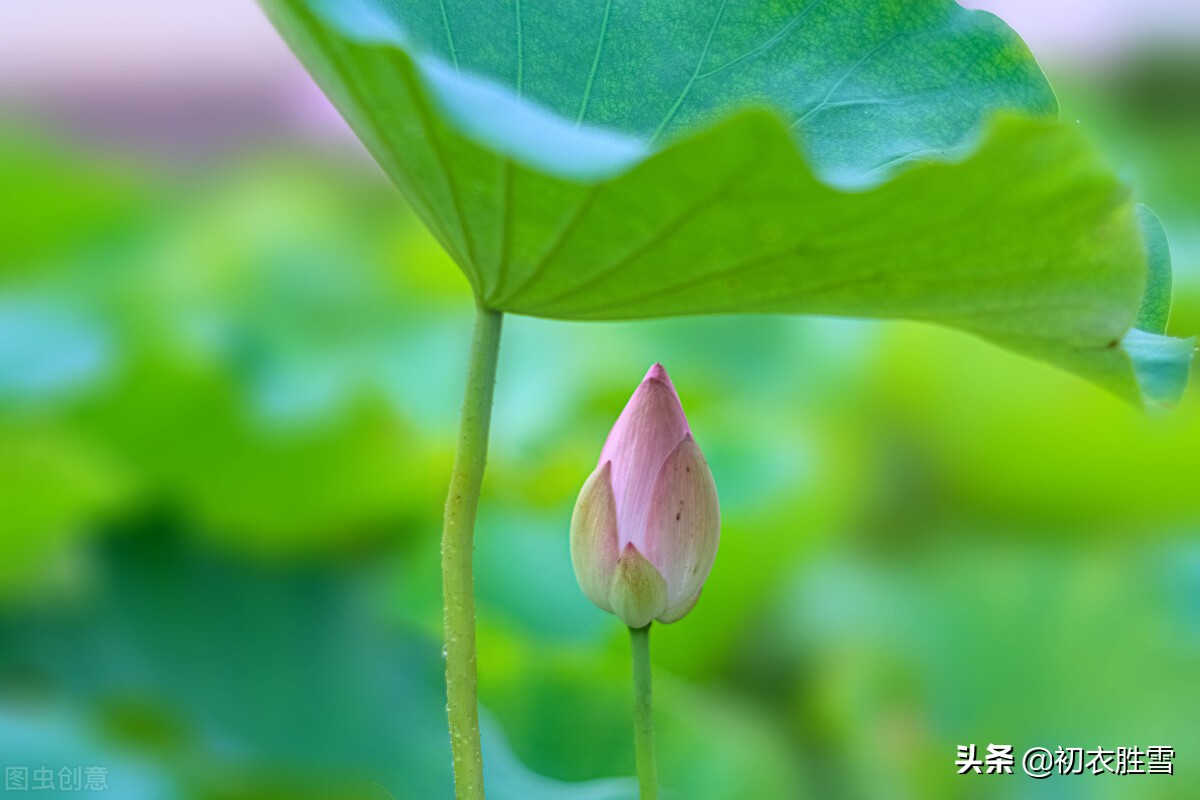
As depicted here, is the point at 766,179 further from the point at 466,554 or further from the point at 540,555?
the point at 540,555

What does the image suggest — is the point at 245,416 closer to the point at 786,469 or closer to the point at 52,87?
the point at 786,469

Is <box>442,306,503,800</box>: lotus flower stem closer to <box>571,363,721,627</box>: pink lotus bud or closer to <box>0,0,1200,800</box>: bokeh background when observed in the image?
<box>571,363,721,627</box>: pink lotus bud

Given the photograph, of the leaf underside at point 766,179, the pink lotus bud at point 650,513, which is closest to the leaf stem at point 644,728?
the pink lotus bud at point 650,513

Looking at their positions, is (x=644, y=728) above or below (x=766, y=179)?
below

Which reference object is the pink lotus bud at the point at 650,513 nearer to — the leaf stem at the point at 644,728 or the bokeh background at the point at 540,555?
the leaf stem at the point at 644,728

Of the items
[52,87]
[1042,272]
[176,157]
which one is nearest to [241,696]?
[1042,272]

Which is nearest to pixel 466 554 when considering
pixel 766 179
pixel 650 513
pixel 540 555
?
pixel 650 513
